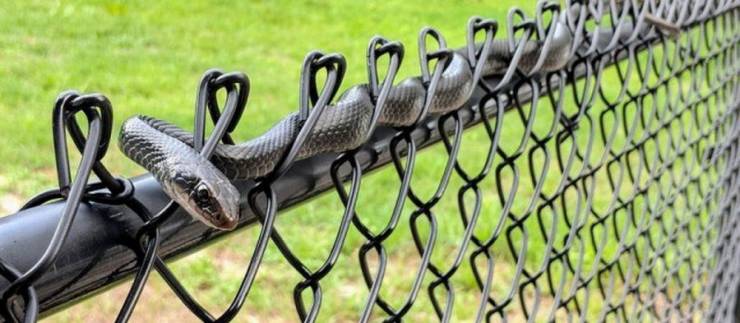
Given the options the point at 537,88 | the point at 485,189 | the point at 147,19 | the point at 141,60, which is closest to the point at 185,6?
the point at 147,19

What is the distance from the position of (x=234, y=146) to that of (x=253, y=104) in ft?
11.0

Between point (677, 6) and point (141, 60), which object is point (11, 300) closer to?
point (677, 6)

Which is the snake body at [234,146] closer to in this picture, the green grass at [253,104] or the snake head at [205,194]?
the snake head at [205,194]

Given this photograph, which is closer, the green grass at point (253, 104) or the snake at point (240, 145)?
the snake at point (240, 145)

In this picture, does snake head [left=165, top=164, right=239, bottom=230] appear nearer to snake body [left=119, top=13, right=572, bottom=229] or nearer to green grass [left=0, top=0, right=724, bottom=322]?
snake body [left=119, top=13, right=572, bottom=229]

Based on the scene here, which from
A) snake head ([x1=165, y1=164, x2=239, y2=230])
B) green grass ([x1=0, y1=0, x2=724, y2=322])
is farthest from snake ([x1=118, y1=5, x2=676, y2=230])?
green grass ([x1=0, y1=0, x2=724, y2=322])

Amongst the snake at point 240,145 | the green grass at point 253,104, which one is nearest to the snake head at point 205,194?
the snake at point 240,145

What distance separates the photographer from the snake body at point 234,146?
61 centimetres

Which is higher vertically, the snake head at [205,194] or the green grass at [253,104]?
the snake head at [205,194]

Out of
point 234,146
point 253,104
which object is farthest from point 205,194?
point 253,104

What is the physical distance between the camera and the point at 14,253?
1.74 ft

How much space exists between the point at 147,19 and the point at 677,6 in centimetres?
421

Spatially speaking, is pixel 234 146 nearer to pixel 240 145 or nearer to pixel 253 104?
pixel 240 145

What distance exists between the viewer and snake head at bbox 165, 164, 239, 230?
0.60 m
